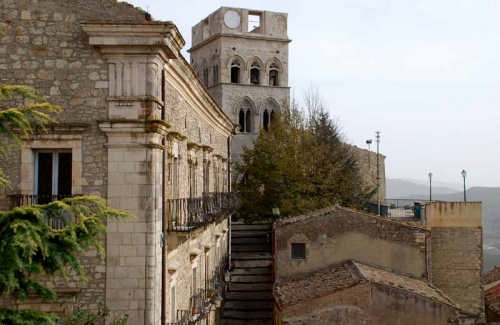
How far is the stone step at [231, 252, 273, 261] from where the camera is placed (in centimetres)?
2750

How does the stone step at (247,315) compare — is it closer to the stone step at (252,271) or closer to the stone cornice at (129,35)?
the stone step at (252,271)

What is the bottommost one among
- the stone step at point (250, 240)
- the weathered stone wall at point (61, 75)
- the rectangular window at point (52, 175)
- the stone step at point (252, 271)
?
the stone step at point (252, 271)

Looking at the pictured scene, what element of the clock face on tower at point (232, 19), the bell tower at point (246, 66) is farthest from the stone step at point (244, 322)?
the clock face on tower at point (232, 19)

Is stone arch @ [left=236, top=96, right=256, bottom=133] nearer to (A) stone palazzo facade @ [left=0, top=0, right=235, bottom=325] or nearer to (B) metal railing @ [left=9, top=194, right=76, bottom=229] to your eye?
(A) stone palazzo facade @ [left=0, top=0, right=235, bottom=325]

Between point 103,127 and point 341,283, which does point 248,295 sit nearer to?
point 341,283

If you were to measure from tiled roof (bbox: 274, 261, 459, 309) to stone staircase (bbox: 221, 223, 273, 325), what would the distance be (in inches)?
84.1

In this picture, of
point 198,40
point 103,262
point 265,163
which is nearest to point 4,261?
point 103,262

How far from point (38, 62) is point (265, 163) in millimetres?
23395

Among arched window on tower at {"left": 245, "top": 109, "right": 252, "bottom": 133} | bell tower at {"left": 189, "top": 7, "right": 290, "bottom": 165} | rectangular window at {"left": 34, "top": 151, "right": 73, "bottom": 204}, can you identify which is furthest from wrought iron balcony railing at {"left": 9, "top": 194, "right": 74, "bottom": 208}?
arched window on tower at {"left": 245, "top": 109, "right": 252, "bottom": 133}

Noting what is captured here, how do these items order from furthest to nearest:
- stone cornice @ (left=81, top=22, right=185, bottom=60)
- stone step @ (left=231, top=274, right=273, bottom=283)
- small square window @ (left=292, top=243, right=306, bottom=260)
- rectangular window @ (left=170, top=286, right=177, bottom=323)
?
stone step @ (left=231, top=274, right=273, bottom=283) → small square window @ (left=292, top=243, right=306, bottom=260) → rectangular window @ (left=170, top=286, right=177, bottom=323) → stone cornice @ (left=81, top=22, right=185, bottom=60)

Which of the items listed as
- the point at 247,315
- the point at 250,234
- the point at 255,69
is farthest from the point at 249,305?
the point at 255,69

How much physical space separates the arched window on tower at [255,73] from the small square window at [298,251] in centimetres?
2914

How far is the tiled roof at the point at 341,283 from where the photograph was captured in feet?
59.4

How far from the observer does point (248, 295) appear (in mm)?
24438
